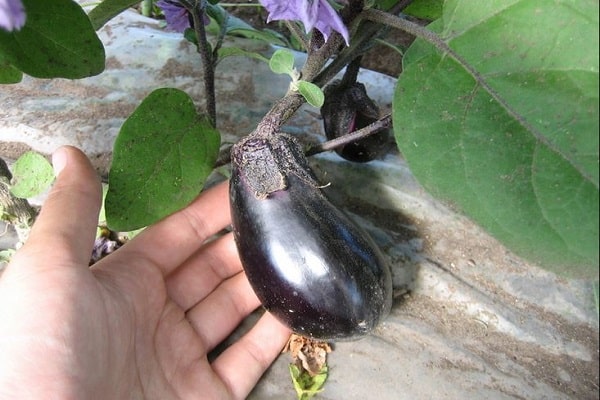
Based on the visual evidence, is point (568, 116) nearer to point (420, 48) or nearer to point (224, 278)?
point (420, 48)

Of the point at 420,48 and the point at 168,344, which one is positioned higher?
the point at 420,48

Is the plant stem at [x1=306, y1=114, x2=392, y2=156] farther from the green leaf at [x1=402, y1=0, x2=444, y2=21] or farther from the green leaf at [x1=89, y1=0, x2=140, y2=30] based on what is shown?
the green leaf at [x1=89, y1=0, x2=140, y2=30]

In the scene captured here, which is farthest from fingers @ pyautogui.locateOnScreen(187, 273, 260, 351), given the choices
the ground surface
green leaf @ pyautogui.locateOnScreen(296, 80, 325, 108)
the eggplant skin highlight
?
green leaf @ pyautogui.locateOnScreen(296, 80, 325, 108)

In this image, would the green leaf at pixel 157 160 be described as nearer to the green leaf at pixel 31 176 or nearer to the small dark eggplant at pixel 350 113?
the green leaf at pixel 31 176

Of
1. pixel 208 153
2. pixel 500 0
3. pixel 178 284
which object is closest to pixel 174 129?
pixel 208 153

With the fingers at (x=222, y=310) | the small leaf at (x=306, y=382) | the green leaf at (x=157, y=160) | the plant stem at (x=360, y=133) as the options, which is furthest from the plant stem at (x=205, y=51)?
the small leaf at (x=306, y=382)

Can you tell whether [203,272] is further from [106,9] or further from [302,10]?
[302,10]
